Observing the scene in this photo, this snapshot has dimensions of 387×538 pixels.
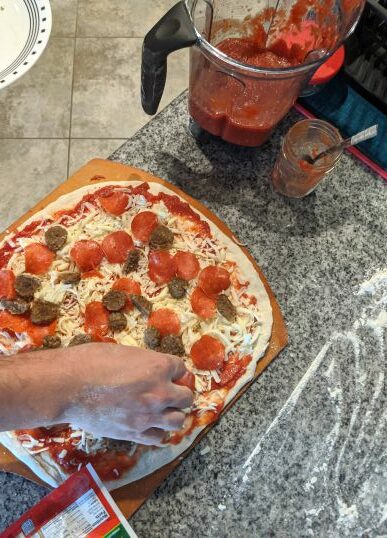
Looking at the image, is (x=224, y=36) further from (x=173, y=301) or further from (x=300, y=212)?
(x=173, y=301)

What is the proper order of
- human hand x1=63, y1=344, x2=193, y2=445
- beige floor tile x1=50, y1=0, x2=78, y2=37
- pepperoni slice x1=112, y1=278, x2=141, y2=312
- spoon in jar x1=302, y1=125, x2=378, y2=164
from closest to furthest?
human hand x1=63, y1=344, x2=193, y2=445
spoon in jar x1=302, y1=125, x2=378, y2=164
pepperoni slice x1=112, y1=278, x2=141, y2=312
beige floor tile x1=50, y1=0, x2=78, y2=37

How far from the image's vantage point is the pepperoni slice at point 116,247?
1097mm

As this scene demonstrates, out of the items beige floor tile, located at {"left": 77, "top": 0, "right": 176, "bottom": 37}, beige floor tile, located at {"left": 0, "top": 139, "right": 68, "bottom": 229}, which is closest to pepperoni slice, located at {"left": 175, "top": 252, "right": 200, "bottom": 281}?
beige floor tile, located at {"left": 0, "top": 139, "right": 68, "bottom": 229}

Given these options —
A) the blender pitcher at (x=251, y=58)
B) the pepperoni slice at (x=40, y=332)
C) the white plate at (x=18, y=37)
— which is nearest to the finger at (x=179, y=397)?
the pepperoni slice at (x=40, y=332)

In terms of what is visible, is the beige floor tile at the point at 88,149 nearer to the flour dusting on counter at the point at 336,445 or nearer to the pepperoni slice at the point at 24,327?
the pepperoni slice at the point at 24,327

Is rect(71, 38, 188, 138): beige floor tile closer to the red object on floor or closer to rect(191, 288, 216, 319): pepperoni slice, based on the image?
the red object on floor

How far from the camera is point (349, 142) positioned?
3.39ft

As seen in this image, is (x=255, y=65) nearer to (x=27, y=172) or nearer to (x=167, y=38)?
(x=167, y=38)

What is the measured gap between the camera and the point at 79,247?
1.09m

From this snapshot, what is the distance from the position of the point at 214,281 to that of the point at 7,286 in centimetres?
48

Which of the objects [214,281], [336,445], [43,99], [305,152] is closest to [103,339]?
[214,281]

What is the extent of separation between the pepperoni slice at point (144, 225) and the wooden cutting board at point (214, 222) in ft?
0.42

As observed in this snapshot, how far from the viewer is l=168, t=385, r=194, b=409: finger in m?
0.83

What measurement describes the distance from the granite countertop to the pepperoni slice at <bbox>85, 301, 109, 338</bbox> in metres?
0.34
